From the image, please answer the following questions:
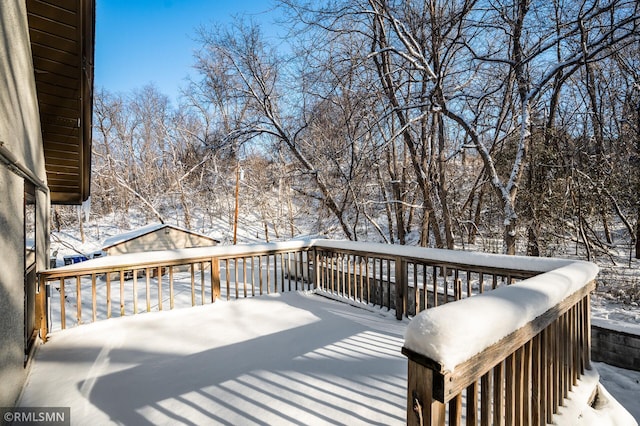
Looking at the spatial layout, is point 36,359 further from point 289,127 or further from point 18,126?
point 289,127

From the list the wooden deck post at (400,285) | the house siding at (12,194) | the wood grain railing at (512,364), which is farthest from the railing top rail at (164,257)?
the wood grain railing at (512,364)

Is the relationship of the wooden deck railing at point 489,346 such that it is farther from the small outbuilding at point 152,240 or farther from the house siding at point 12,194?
the small outbuilding at point 152,240

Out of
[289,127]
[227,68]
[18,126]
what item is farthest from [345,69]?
[18,126]

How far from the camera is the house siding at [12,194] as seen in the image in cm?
194

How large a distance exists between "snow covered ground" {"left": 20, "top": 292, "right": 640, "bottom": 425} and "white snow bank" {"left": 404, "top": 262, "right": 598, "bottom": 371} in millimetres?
1028

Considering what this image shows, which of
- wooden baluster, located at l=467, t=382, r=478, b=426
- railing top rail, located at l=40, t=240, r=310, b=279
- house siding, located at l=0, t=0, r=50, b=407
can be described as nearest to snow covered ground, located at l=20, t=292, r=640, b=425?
house siding, located at l=0, t=0, r=50, b=407

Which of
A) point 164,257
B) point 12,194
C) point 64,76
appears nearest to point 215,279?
point 164,257

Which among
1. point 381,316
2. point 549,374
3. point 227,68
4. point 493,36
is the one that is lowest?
point 381,316

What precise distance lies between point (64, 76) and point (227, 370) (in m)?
3.56

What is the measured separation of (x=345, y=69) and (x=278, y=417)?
6187mm

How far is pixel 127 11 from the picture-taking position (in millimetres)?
10164

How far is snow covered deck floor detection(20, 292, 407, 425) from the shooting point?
1.95 meters

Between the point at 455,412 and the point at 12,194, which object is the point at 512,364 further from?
the point at 12,194

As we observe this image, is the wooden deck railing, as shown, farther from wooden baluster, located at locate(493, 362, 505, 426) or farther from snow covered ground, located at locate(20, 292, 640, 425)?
snow covered ground, located at locate(20, 292, 640, 425)
